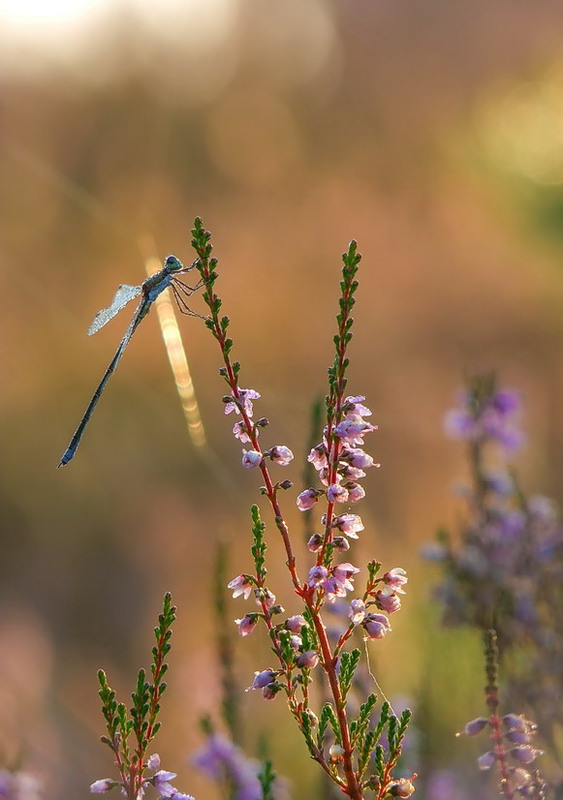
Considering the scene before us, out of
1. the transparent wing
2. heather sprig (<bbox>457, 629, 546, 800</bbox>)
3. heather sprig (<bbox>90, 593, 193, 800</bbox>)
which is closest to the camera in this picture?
heather sprig (<bbox>90, 593, 193, 800</bbox>)

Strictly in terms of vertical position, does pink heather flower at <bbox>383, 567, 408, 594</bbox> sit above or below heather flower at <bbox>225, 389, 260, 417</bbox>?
below

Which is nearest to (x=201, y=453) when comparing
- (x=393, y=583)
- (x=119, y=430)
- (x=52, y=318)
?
(x=119, y=430)

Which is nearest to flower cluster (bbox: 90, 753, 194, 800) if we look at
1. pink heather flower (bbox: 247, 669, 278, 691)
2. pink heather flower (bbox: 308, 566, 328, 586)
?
pink heather flower (bbox: 247, 669, 278, 691)

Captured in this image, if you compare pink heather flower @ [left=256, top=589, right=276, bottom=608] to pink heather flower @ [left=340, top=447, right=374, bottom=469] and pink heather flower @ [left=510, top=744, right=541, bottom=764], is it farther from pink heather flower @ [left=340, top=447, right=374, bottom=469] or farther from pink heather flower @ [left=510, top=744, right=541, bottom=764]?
pink heather flower @ [left=510, top=744, right=541, bottom=764]

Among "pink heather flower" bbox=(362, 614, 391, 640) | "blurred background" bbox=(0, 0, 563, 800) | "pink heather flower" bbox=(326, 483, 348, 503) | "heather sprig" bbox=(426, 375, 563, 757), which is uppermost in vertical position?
"blurred background" bbox=(0, 0, 563, 800)

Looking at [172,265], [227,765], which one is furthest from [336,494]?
[227,765]

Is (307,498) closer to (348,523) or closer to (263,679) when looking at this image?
(348,523)

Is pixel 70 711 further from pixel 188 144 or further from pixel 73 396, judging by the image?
pixel 188 144

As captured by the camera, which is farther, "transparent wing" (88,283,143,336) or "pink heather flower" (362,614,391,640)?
"transparent wing" (88,283,143,336)

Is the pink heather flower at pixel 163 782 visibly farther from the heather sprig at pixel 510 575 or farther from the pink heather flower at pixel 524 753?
the heather sprig at pixel 510 575
